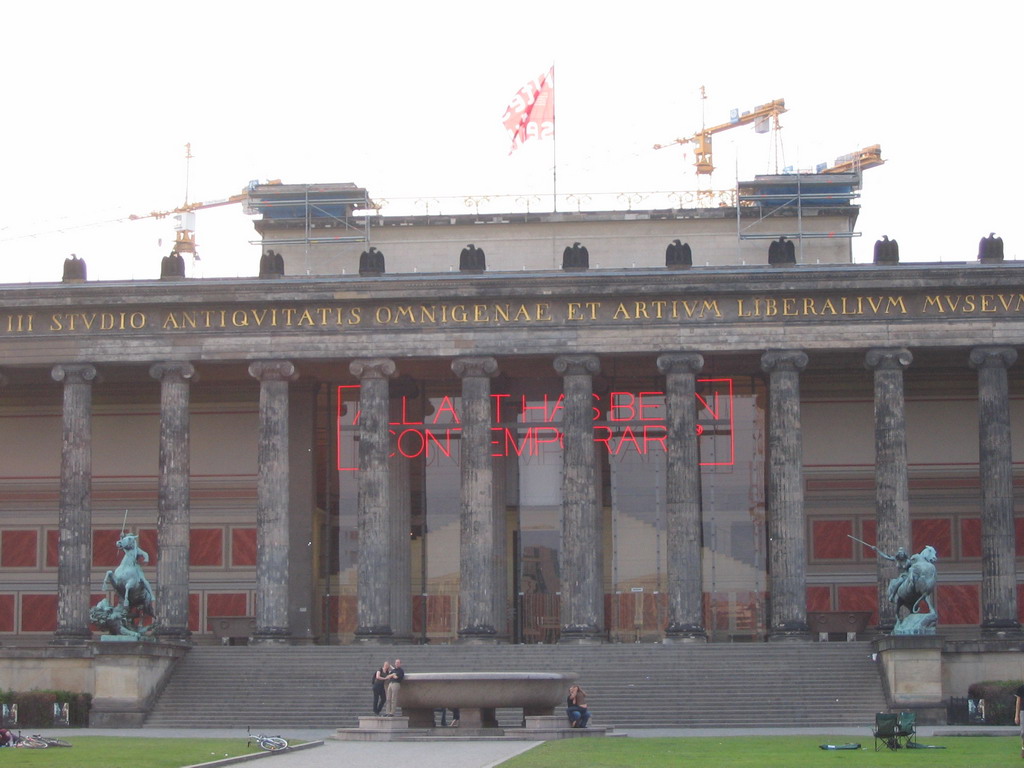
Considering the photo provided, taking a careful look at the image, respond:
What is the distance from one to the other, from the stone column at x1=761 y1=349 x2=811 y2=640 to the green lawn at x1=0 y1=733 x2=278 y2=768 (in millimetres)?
20241

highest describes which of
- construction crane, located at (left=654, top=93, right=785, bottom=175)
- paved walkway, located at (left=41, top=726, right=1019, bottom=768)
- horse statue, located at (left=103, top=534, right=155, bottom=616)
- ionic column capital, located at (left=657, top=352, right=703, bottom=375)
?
A: construction crane, located at (left=654, top=93, right=785, bottom=175)

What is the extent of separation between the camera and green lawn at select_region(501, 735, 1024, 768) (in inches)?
1227

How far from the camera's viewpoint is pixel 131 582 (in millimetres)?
51719

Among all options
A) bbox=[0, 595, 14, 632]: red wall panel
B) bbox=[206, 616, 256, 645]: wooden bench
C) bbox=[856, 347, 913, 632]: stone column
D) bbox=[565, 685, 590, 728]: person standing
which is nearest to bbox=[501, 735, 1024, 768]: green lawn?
bbox=[565, 685, 590, 728]: person standing

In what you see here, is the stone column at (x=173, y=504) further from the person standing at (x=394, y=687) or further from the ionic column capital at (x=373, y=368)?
the person standing at (x=394, y=687)

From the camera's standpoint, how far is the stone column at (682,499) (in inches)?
2211

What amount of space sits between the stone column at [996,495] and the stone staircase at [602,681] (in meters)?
5.43

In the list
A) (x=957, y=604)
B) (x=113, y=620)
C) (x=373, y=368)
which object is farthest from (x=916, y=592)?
(x=113, y=620)

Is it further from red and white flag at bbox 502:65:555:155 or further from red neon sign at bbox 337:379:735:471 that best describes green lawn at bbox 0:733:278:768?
red and white flag at bbox 502:65:555:155

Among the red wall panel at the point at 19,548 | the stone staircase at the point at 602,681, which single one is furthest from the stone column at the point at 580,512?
the red wall panel at the point at 19,548

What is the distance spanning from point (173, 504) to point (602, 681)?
15.7 metres

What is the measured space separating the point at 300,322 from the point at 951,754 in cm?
2994

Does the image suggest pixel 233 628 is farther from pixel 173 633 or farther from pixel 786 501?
pixel 786 501

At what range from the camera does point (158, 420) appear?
64.7 metres
